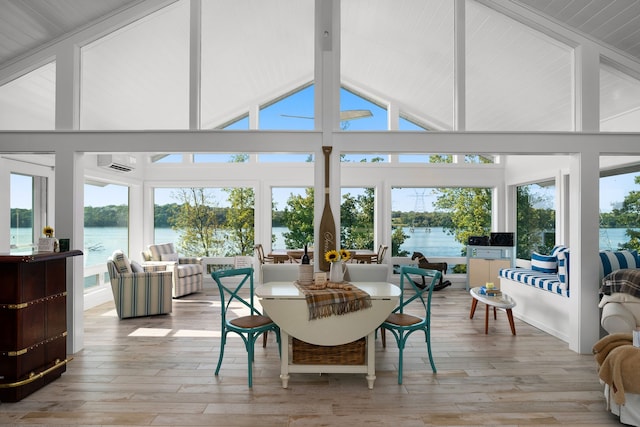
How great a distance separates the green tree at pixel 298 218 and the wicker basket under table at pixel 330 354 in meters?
3.95

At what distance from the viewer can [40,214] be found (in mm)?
4473

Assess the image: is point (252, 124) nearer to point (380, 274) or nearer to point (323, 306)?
point (380, 274)

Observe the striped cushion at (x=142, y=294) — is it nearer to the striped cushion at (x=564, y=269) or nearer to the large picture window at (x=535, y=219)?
the striped cushion at (x=564, y=269)

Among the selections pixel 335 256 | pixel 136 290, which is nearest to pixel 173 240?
pixel 136 290

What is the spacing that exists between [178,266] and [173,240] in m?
1.19

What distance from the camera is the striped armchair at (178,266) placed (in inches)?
223

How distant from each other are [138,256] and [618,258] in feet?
21.1

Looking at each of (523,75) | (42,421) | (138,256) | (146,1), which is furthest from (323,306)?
(138,256)

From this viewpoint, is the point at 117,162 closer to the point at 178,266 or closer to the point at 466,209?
the point at 178,266

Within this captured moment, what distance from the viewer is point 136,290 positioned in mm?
4574

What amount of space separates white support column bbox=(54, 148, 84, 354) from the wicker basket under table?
2019 millimetres

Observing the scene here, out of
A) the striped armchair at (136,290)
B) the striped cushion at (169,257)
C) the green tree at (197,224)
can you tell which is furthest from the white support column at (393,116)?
the striped cushion at (169,257)

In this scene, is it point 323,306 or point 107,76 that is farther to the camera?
point 107,76

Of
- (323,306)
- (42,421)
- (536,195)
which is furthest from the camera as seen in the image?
(536,195)
